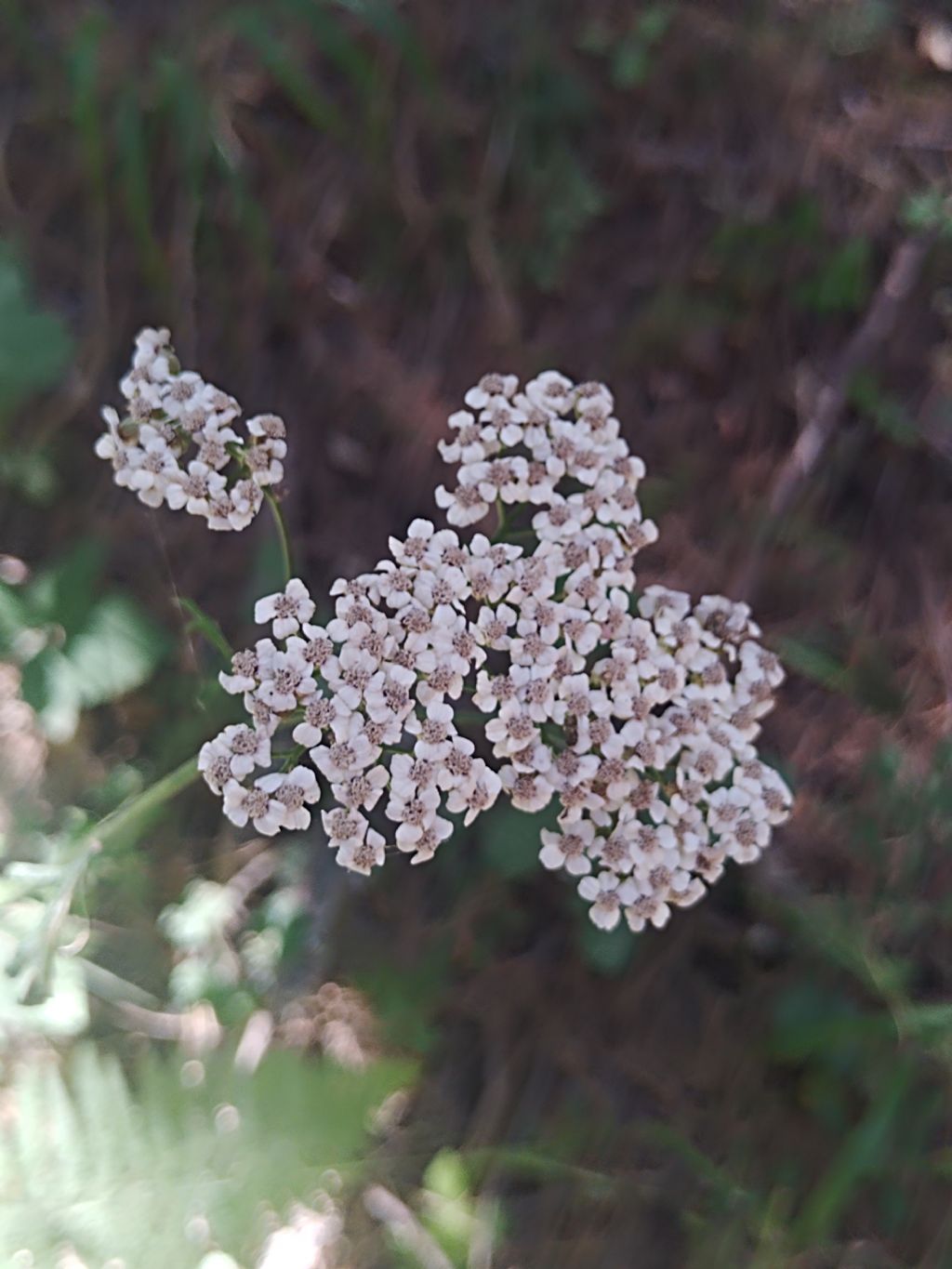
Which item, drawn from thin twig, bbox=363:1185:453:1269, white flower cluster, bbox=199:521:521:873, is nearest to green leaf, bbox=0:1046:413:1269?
thin twig, bbox=363:1185:453:1269

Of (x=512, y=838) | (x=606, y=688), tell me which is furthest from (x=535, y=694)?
(x=512, y=838)

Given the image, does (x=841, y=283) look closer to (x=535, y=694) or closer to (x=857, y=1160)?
(x=535, y=694)

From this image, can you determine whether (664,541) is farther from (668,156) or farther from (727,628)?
(668,156)

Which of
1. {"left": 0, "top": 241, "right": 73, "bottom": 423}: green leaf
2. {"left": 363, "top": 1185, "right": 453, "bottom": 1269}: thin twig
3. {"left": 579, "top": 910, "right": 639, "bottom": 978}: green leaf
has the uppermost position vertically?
{"left": 0, "top": 241, "right": 73, "bottom": 423}: green leaf

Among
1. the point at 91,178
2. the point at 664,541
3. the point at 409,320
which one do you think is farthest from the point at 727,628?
the point at 91,178

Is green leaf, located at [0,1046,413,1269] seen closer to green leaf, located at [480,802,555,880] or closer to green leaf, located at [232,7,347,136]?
green leaf, located at [480,802,555,880]

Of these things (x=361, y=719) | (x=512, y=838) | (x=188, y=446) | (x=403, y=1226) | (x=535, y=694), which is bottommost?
(x=403, y=1226)
